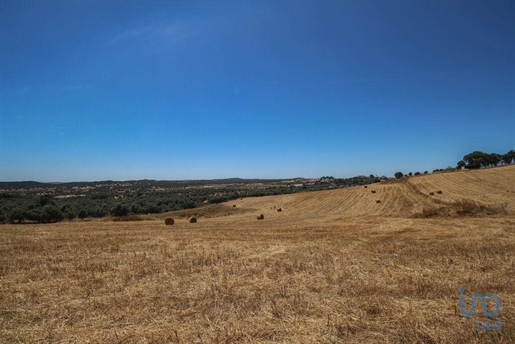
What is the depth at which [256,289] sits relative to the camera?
272 inches

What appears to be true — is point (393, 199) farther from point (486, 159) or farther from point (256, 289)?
point (486, 159)

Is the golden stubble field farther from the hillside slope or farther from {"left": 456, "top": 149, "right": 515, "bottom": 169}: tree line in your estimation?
{"left": 456, "top": 149, "right": 515, "bottom": 169}: tree line

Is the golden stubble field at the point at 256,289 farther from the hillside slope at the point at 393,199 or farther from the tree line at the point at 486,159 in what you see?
the tree line at the point at 486,159

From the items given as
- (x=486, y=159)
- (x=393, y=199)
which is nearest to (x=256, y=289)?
(x=393, y=199)

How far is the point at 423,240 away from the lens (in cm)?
1273

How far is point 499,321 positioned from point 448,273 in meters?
3.06

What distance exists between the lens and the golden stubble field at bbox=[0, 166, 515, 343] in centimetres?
484

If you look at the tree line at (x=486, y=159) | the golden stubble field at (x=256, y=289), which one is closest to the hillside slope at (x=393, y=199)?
the golden stubble field at (x=256, y=289)

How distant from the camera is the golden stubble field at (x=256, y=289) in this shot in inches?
191

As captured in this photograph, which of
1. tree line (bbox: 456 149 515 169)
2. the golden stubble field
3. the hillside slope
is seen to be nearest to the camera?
the golden stubble field

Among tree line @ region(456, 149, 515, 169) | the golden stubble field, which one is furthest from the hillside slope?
tree line @ region(456, 149, 515, 169)

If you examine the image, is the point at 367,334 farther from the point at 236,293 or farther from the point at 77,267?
the point at 77,267

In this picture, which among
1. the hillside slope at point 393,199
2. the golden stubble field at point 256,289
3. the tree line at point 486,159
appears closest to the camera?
the golden stubble field at point 256,289

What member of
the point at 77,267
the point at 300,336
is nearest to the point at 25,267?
the point at 77,267
